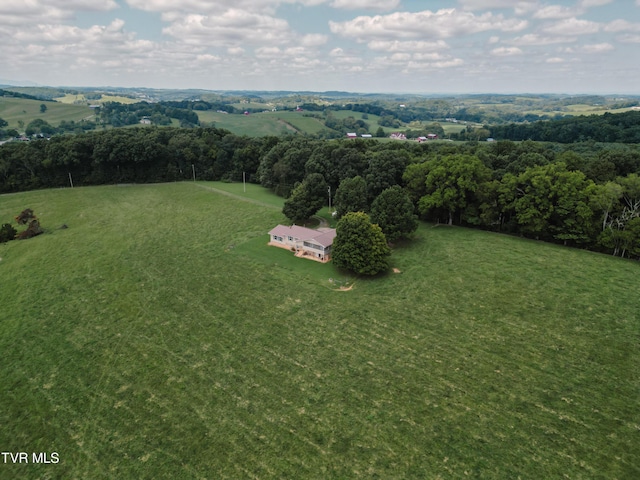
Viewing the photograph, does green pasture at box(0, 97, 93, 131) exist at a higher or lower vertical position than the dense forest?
higher

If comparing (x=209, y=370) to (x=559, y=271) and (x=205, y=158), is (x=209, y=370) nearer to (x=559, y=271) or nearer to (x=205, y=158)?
(x=559, y=271)

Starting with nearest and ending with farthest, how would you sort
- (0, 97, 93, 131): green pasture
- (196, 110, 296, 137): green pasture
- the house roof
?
the house roof → (0, 97, 93, 131): green pasture → (196, 110, 296, 137): green pasture

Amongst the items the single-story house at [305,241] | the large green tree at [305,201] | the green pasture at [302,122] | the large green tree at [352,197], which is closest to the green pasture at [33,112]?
the green pasture at [302,122]

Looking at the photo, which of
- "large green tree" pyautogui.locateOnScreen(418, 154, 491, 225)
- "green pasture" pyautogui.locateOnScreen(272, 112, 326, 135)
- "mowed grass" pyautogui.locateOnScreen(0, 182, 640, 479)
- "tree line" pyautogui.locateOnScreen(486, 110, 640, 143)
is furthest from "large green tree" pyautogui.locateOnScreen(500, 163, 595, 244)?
"green pasture" pyautogui.locateOnScreen(272, 112, 326, 135)

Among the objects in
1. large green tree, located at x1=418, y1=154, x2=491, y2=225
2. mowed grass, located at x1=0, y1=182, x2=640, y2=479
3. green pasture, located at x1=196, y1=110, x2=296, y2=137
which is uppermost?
green pasture, located at x1=196, y1=110, x2=296, y2=137

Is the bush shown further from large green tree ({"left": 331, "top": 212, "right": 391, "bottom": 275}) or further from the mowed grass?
large green tree ({"left": 331, "top": 212, "right": 391, "bottom": 275})

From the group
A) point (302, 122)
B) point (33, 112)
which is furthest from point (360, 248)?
point (33, 112)

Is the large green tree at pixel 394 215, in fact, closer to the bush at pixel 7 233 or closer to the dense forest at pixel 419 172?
the dense forest at pixel 419 172
